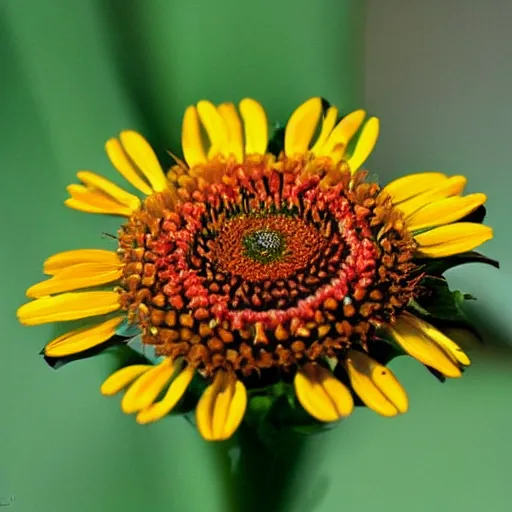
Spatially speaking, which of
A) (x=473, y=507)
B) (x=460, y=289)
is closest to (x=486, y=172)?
(x=460, y=289)

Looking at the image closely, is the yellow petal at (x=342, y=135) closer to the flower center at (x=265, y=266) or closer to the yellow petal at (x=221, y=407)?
the flower center at (x=265, y=266)

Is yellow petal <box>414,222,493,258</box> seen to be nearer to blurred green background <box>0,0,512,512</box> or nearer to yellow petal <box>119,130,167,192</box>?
blurred green background <box>0,0,512,512</box>

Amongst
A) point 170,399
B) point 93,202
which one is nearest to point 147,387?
point 170,399

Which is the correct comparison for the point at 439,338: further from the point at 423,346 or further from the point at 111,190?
the point at 111,190

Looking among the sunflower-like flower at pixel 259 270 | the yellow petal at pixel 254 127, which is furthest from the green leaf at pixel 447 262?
the yellow petal at pixel 254 127

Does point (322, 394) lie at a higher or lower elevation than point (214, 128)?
lower

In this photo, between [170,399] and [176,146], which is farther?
[176,146]

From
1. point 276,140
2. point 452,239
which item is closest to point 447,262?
point 452,239

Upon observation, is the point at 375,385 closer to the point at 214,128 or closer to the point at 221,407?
the point at 221,407
